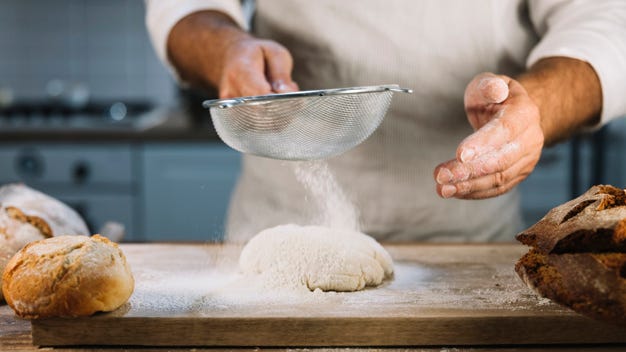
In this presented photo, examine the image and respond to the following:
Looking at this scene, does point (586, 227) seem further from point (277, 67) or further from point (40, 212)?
point (40, 212)

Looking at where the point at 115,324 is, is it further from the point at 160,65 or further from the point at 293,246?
the point at 160,65

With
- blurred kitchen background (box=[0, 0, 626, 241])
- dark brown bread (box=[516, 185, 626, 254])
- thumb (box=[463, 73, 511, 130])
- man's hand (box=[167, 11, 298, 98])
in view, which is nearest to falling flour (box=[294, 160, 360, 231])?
man's hand (box=[167, 11, 298, 98])

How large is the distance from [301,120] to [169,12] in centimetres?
69

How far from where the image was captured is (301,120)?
1.17m

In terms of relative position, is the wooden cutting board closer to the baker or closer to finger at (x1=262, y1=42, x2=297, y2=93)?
finger at (x1=262, y1=42, x2=297, y2=93)

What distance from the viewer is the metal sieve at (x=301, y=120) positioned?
1122mm

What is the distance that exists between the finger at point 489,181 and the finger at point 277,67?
388mm

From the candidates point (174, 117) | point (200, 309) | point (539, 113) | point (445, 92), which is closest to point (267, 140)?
point (200, 309)

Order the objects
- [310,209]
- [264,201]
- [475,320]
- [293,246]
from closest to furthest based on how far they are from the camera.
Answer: [475,320] → [293,246] → [310,209] → [264,201]

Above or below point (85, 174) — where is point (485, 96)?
above

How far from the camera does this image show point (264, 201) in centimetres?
175

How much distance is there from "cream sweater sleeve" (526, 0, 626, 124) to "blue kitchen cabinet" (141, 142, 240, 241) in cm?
156

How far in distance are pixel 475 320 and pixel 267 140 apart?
47 cm

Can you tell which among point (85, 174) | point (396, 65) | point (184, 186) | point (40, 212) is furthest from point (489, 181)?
point (85, 174)
